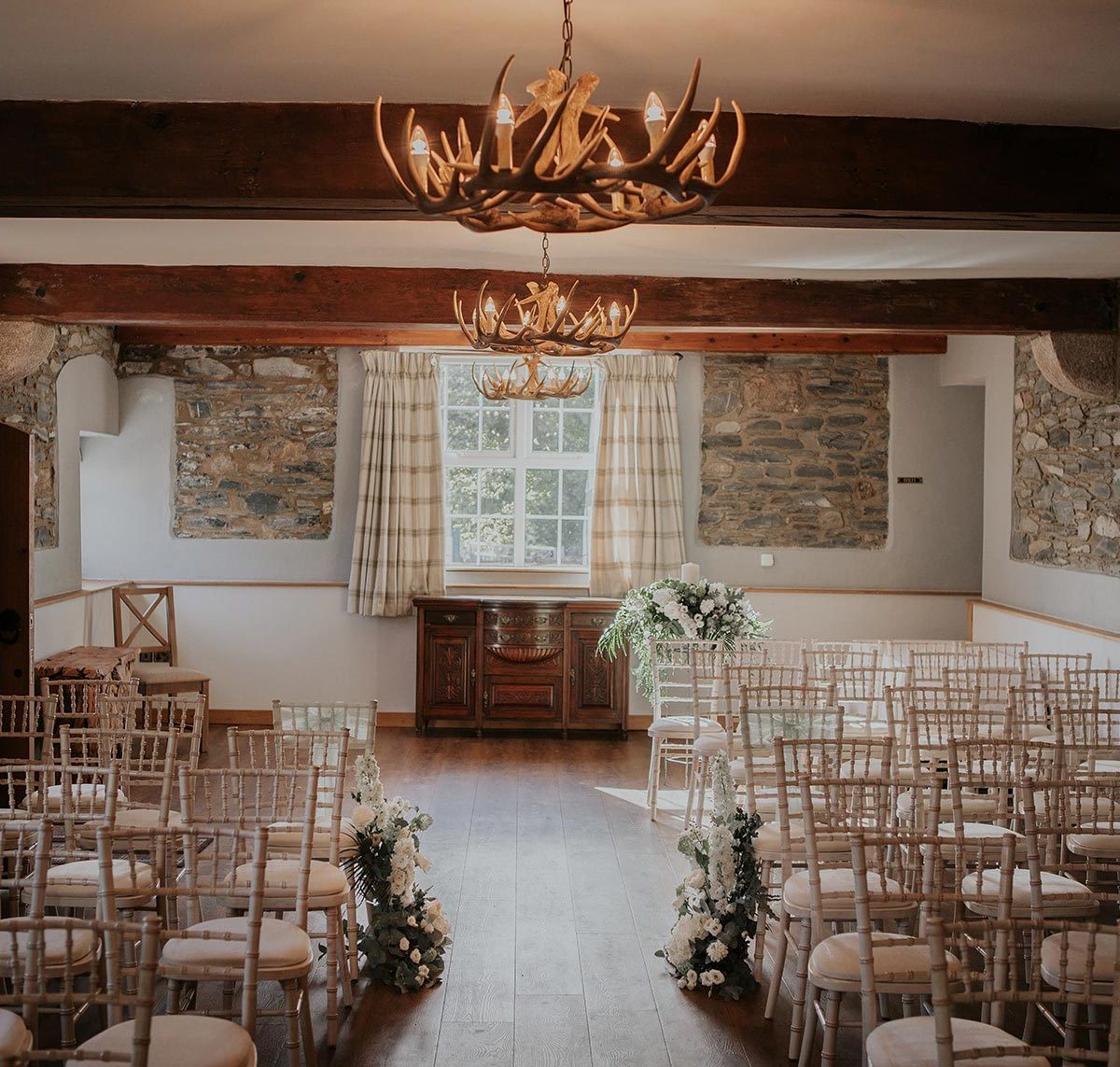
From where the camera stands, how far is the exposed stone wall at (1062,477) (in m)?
7.15

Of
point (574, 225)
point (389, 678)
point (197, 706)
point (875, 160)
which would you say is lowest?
point (389, 678)

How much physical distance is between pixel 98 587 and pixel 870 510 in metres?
5.91

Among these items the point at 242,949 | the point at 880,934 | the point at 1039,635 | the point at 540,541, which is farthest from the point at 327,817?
the point at 540,541

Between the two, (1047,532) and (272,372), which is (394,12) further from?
(272,372)

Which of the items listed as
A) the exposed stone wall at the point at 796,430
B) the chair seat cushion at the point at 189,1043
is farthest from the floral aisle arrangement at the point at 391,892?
the exposed stone wall at the point at 796,430

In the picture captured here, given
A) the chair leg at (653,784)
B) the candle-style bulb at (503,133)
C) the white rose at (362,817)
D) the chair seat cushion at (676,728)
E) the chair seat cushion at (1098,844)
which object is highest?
the candle-style bulb at (503,133)

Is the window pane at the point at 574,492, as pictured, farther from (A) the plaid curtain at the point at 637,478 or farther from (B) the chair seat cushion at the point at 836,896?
(B) the chair seat cushion at the point at 836,896

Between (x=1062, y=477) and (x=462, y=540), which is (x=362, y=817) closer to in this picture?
(x=1062, y=477)

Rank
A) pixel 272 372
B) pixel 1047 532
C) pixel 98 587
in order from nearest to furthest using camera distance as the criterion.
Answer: pixel 1047 532 → pixel 98 587 → pixel 272 372

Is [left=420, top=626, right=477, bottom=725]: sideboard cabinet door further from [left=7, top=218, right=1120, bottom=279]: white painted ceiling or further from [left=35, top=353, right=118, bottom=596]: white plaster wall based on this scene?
[left=7, top=218, right=1120, bottom=279]: white painted ceiling

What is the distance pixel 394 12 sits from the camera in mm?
3156

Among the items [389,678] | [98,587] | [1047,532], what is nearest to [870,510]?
[1047,532]

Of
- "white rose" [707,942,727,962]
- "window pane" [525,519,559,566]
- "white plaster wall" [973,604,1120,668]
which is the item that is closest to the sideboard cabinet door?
"window pane" [525,519,559,566]

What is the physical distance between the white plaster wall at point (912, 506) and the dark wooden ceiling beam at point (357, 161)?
225 inches
